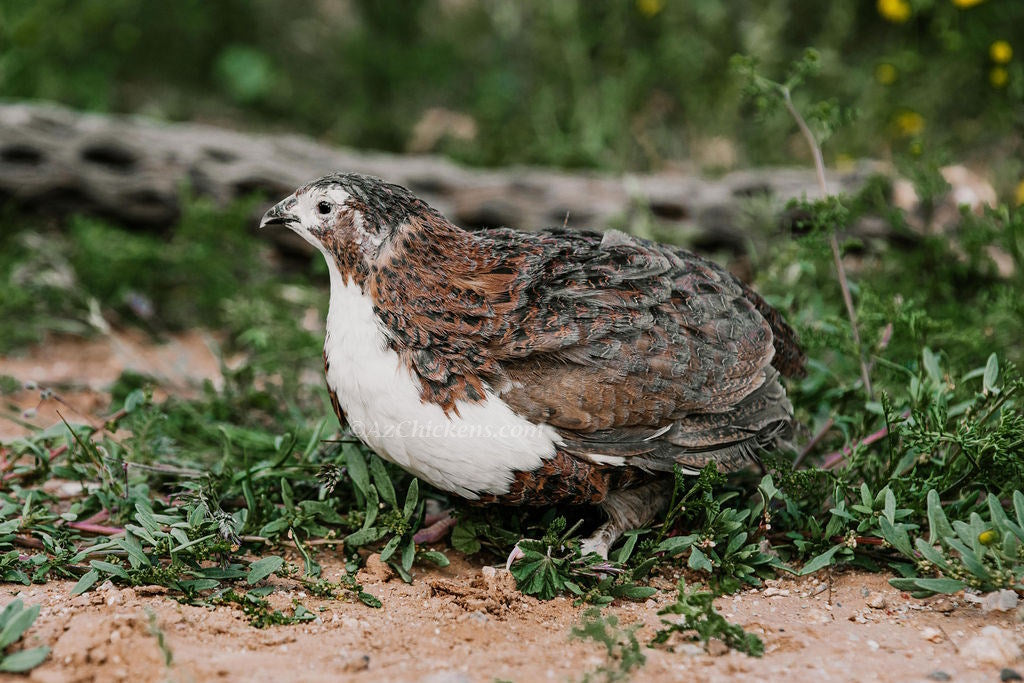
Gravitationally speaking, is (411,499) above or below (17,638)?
above

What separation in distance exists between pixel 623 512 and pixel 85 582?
186cm

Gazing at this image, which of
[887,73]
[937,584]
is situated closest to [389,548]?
[937,584]

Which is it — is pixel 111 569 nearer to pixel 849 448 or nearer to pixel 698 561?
pixel 698 561

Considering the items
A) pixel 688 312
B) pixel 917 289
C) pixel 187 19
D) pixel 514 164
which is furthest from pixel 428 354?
pixel 187 19

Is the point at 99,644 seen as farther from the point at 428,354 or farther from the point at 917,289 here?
the point at 917,289

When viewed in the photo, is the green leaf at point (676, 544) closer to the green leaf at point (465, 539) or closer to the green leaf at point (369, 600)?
the green leaf at point (465, 539)

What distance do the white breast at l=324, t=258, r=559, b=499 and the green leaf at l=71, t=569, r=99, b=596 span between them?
3.27 ft

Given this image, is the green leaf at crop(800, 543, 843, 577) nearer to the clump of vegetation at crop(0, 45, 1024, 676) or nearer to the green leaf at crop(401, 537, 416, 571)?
the clump of vegetation at crop(0, 45, 1024, 676)

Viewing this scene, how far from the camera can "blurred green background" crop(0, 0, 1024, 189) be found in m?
6.69

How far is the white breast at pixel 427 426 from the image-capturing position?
3088mm

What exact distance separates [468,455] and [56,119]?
14.3 feet

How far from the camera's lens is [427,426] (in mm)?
3096

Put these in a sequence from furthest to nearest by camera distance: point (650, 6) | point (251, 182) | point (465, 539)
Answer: point (650, 6) < point (251, 182) < point (465, 539)

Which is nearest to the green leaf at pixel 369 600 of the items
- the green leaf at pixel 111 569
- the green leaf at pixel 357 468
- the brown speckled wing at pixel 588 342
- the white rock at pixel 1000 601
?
the green leaf at pixel 357 468
